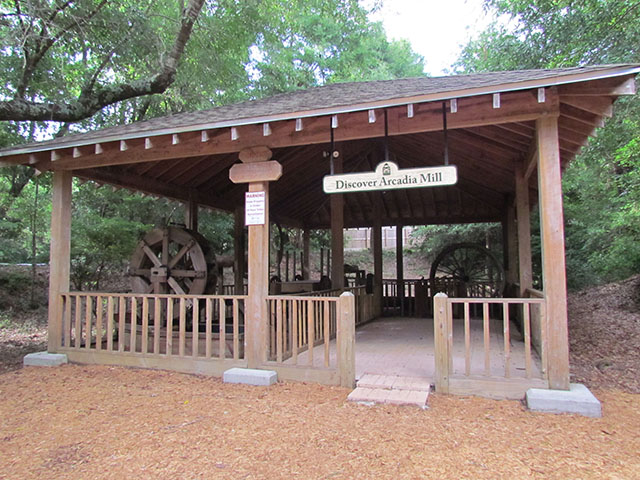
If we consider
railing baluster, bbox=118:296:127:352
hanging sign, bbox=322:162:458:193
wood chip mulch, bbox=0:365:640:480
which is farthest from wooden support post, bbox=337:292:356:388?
railing baluster, bbox=118:296:127:352

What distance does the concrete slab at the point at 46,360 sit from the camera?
18.6 ft

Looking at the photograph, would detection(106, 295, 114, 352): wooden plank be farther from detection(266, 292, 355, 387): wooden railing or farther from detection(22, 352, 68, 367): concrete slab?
detection(266, 292, 355, 387): wooden railing

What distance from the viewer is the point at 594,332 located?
7.62 m

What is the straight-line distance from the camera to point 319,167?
893 cm

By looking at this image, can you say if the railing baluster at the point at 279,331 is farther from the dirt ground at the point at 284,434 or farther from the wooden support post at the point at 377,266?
the wooden support post at the point at 377,266

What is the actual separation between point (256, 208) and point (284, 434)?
8.27ft

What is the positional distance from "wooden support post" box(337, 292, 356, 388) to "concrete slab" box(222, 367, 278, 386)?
78 cm

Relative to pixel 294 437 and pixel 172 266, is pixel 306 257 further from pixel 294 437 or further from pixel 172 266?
pixel 294 437

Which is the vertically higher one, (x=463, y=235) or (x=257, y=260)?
(x=463, y=235)

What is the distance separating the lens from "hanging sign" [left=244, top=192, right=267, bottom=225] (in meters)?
4.95

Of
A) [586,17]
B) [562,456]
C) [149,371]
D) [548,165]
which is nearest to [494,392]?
[562,456]

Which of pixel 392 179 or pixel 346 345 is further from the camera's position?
pixel 346 345

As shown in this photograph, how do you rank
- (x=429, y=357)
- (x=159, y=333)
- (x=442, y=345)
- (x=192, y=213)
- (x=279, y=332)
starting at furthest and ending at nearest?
(x=192, y=213), (x=159, y=333), (x=429, y=357), (x=279, y=332), (x=442, y=345)

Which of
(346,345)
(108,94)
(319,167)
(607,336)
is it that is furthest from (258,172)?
(607,336)
